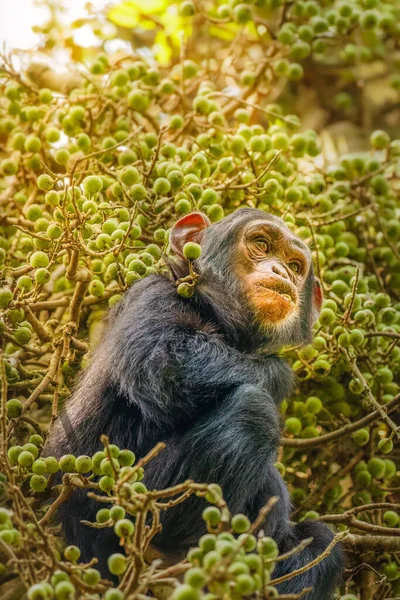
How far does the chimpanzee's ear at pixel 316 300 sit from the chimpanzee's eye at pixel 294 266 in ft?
0.43

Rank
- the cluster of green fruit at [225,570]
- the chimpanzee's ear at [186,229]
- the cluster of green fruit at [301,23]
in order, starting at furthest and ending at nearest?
the cluster of green fruit at [301,23] → the chimpanzee's ear at [186,229] → the cluster of green fruit at [225,570]

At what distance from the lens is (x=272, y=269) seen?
3.66 metres

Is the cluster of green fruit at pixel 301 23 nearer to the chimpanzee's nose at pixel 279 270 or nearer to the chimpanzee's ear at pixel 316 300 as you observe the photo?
the chimpanzee's ear at pixel 316 300

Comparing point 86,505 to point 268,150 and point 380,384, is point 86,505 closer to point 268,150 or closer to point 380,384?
point 380,384

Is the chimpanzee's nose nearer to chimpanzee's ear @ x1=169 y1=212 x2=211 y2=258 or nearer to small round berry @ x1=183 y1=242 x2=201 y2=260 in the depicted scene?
chimpanzee's ear @ x1=169 y1=212 x2=211 y2=258

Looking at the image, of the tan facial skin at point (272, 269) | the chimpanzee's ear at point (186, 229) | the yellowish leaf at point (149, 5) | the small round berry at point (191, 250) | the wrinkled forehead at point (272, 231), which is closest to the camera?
the small round berry at point (191, 250)

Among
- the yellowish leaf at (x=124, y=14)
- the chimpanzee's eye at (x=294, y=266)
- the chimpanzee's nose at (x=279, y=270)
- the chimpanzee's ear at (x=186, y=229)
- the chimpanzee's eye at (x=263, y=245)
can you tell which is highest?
the yellowish leaf at (x=124, y=14)

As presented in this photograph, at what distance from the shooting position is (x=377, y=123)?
6234 mm

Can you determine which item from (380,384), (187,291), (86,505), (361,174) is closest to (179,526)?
(86,505)

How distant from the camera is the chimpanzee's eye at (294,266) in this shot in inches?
153

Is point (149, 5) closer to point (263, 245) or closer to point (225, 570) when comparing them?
point (263, 245)

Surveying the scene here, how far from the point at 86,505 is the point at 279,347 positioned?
3.99ft

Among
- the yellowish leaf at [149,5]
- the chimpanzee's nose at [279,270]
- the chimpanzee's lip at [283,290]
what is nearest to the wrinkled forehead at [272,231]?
the chimpanzee's nose at [279,270]

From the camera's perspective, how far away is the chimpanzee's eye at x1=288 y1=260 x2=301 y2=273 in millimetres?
3877
